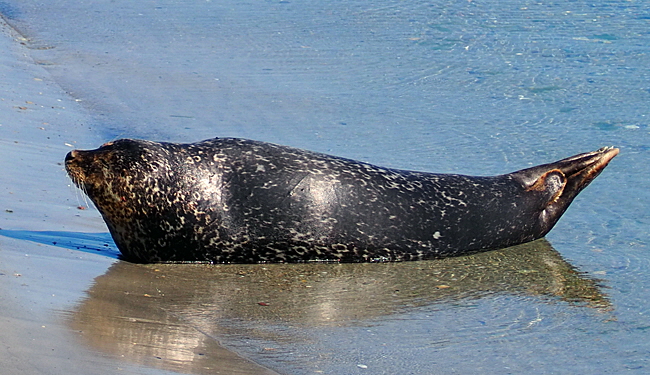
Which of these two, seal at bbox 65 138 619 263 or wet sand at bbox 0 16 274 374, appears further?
seal at bbox 65 138 619 263

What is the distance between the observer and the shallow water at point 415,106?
430cm

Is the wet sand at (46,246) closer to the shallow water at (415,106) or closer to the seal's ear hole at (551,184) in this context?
the shallow water at (415,106)

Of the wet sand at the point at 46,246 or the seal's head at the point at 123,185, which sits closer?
the wet sand at the point at 46,246

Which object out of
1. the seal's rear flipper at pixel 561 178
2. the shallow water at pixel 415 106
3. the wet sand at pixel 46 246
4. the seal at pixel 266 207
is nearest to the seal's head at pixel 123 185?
the seal at pixel 266 207

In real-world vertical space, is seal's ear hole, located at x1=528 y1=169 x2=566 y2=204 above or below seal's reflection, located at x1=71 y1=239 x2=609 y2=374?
above

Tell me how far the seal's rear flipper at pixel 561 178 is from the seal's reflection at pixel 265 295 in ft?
0.87

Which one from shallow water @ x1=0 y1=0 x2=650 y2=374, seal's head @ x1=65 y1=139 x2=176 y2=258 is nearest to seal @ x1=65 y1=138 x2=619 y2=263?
seal's head @ x1=65 y1=139 x2=176 y2=258

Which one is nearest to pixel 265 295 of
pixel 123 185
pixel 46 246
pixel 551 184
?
pixel 123 185

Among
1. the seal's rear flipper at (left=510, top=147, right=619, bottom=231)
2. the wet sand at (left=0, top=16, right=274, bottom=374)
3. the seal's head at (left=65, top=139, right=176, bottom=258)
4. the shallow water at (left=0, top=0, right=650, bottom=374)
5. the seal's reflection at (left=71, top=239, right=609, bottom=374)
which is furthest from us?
the seal's rear flipper at (left=510, top=147, right=619, bottom=231)

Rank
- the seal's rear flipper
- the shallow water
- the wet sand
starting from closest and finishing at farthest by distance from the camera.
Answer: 1. the wet sand
2. the shallow water
3. the seal's rear flipper

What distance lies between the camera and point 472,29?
37.7ft

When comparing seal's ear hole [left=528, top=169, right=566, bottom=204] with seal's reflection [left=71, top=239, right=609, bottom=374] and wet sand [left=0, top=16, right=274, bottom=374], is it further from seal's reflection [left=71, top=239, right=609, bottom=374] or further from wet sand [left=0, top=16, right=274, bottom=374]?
wet sand [left=0, top=16, right=274, bottom=374]

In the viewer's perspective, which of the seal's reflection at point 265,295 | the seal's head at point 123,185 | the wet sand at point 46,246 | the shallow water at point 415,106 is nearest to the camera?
the wet sand at point 46,246

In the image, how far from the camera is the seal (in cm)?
545
